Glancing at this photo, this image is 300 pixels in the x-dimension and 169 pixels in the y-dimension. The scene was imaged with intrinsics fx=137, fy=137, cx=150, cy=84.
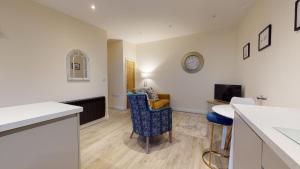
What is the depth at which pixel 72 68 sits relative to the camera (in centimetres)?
303

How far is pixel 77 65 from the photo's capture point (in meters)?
3.13

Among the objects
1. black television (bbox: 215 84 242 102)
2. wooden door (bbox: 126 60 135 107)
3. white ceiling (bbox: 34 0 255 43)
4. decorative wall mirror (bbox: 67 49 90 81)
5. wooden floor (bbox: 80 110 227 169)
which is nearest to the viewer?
wooden floor (bbox: 80 110 227 169)

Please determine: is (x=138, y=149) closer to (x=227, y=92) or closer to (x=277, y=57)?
(x=277, y=57)

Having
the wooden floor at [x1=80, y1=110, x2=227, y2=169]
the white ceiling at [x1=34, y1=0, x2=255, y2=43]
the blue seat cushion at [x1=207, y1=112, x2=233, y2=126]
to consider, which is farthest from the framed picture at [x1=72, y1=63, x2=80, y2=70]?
the blue seat cushion at [x1=207, y1=112, x2=233, y2=126]

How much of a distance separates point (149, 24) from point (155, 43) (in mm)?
1572

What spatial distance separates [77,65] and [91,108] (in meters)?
1.05

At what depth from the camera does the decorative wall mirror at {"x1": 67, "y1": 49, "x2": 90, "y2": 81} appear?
2979mm

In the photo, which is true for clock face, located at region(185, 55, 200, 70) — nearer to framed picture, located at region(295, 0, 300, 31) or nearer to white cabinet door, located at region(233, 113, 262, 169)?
framed picture, located at region(295, 0, 300, 31)

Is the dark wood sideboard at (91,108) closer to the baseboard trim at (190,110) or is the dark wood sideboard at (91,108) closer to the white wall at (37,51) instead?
the white wall at (37,51)

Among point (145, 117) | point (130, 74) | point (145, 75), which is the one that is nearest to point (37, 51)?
point (145, 117)

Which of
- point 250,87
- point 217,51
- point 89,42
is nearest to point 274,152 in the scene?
point 250,87

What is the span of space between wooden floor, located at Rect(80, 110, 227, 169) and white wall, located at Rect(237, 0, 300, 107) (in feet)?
3.76

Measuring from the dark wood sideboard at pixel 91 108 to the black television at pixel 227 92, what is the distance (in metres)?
3.09

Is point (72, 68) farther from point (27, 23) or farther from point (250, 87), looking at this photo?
point (250, 87)
